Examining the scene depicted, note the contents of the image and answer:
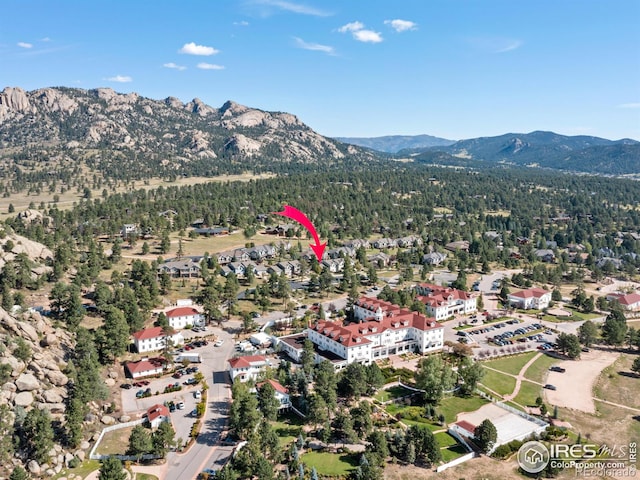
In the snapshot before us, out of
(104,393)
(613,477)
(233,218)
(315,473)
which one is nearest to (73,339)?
(104,393)

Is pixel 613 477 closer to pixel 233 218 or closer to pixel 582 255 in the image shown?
pixel 582 255

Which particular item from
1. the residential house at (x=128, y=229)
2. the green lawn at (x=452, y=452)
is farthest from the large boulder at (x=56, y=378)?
the residential house at (x=128, y=229)

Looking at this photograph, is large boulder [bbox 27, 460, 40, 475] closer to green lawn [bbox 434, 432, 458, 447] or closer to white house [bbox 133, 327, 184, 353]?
white house [bbox 133, 327, 184, 353]

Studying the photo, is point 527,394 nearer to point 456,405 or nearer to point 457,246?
point 456,405

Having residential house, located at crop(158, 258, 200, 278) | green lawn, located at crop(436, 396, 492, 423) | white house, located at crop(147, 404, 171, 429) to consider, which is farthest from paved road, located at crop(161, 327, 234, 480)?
residential house, located at crop(158, 258, 200, 278)

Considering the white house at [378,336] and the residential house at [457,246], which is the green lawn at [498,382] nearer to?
the white house at [378,336]
